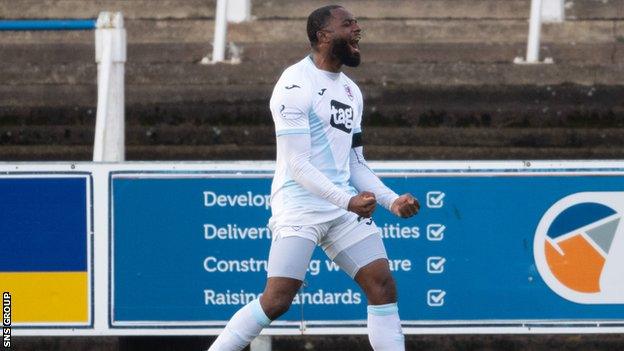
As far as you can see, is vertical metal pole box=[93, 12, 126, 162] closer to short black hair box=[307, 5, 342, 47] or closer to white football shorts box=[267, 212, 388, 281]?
white football shorts box=[267, 212, 388, 281]

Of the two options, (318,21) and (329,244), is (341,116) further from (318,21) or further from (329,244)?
(329,244)

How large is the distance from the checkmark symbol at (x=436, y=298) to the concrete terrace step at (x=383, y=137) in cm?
232

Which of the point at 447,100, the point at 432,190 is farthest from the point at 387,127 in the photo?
the point at 432,190

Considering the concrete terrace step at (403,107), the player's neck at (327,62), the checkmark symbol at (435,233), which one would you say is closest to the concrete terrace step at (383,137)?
the concrete terrace step at (403,107)

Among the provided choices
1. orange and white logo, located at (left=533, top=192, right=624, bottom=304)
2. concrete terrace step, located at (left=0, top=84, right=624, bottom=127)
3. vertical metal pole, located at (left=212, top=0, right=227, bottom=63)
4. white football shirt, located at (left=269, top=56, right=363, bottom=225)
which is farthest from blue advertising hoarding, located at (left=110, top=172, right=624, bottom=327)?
vertical metal pole, located at (left=212, top=0, right=227, bottom=63)

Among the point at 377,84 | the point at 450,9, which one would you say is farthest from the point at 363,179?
the point at 450,9

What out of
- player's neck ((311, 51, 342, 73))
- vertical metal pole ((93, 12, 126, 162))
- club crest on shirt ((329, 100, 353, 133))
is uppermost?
vertical metal pole ((93, 12, 126, 162))

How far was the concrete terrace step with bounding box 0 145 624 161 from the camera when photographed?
11.1m

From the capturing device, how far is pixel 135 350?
9.63m

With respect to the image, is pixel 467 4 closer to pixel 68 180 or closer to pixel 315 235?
pixel 68 180

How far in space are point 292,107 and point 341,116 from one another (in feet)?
0.95

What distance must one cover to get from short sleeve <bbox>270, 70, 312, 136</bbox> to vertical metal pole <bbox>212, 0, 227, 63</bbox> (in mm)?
5240

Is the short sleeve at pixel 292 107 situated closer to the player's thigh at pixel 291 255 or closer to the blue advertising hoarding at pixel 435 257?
the player's thigh at pixel 291 255

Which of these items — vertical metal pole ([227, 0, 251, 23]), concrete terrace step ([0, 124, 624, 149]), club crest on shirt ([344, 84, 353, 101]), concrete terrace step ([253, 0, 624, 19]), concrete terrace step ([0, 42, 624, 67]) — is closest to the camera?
club crest on shirt ([344, 84, 353, 101])
